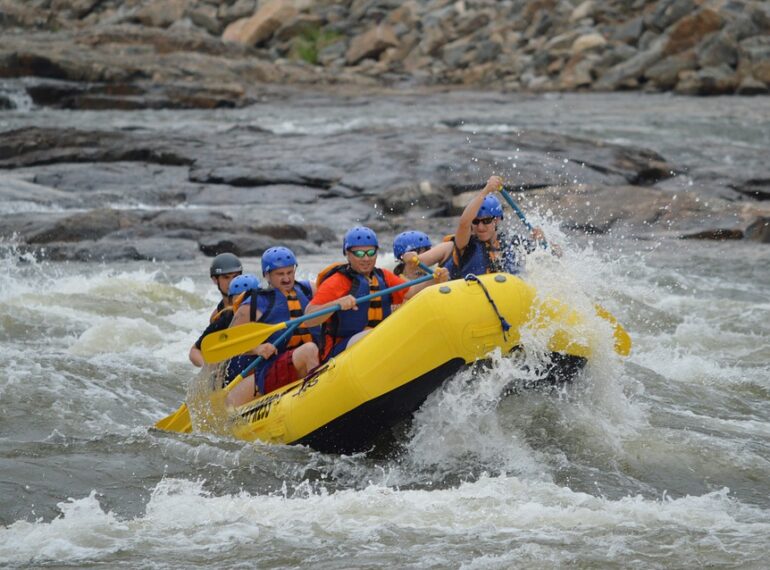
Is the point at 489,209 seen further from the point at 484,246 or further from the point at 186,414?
the point at 186,414

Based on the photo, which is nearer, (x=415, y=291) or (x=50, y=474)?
(x=50, y=474)

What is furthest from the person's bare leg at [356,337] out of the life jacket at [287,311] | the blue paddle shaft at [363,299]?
the life jacket at [287,311]

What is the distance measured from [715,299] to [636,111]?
577 inches

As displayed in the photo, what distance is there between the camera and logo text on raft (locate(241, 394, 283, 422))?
7.07 m

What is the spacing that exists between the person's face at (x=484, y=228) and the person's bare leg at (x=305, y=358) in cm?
127

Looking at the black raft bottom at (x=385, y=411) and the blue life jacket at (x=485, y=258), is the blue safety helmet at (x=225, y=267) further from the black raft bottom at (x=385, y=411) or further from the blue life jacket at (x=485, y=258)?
the black raft bottom at (x=385, y=411)

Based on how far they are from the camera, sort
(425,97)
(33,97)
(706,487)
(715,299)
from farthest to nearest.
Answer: (425,97) → (33,97) → (715,299) → (706,487)

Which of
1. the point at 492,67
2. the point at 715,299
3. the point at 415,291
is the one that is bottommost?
the point at 415,291

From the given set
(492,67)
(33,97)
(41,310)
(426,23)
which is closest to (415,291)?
(41,310)

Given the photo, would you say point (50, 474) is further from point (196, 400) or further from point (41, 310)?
point (41, 310)

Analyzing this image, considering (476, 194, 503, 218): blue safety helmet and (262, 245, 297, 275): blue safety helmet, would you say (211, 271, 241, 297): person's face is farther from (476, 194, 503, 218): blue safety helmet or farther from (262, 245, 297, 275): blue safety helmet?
(476, 194, 503, 218): blue safety helmet

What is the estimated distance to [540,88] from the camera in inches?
1249

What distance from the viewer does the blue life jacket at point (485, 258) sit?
7613 millimetres

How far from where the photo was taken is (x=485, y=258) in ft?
25.0
